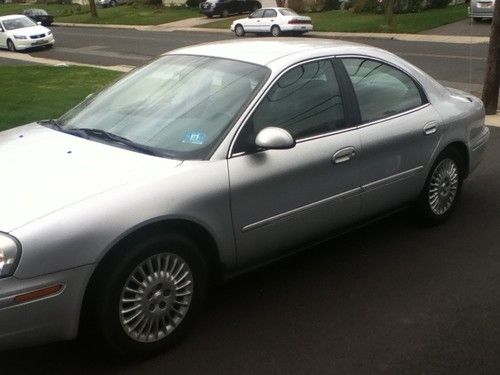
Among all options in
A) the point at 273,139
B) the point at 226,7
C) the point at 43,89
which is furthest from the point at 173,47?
the point at 273,139

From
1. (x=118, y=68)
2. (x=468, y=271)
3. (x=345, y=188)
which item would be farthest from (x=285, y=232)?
(x=118, y=68)

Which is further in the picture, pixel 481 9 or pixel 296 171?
pixel 481 9

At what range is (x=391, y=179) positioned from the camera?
437 cm

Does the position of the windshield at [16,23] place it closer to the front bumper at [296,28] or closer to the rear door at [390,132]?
the front bumper at [296,28]

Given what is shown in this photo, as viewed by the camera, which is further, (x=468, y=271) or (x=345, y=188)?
(x=468, y=271)

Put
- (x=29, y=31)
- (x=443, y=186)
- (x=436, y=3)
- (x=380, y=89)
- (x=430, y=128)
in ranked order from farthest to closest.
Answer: (x=436, y=3), (x=29, y=31), (x=443, y=186), (x=430, y=128), (x=380, y=89)

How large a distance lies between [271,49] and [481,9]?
2659 centimetres

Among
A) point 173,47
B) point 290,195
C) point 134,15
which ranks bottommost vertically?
point 134,15

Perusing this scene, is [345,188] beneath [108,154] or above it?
beneath

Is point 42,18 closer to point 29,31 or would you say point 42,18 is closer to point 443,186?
point 29,31

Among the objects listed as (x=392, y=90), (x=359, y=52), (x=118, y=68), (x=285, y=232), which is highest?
(x=359, y=52)

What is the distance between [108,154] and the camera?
11.1 feet

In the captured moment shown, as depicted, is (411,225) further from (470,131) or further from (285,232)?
(285,232)

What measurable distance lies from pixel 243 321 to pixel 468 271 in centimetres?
168
